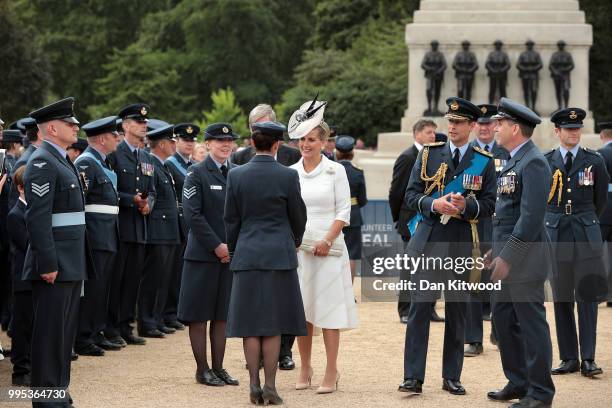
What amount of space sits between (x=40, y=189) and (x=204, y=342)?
2185 mm

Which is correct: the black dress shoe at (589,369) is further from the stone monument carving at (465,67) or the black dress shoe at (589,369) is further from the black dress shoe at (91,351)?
the stone monument carving at (465,67)

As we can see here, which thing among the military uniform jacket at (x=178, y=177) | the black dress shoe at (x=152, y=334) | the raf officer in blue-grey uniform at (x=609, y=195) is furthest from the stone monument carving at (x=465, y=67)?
the black dress shoe at (x=152, y=334)

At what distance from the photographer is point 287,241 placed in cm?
887

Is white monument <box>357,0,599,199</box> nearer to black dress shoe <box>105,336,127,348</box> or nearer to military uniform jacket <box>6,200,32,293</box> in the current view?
black dress shoe <box>105,336,127,348</box>

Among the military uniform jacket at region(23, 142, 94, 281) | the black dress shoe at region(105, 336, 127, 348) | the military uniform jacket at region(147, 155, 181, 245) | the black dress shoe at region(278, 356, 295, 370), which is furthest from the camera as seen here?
the military uniform jacket at region(147, 155, 181, 245)

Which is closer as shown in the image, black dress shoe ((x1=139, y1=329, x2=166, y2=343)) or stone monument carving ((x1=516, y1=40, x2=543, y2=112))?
black dress shoe ((x1=139, y1=329, x2=166, y2=343))

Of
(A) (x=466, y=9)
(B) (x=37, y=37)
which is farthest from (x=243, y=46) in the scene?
(A) (x=466, y=9)

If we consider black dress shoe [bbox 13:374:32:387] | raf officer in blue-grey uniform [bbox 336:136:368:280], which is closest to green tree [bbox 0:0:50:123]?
raf officer in blue-grey uniform [bbox 336:136:368:280]

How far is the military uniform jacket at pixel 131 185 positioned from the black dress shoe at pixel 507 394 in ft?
14.9

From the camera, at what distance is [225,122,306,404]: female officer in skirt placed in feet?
28.9

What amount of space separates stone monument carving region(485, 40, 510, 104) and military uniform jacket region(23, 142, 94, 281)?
69.3ft

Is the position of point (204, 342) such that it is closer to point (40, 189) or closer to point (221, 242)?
point (221, 242)

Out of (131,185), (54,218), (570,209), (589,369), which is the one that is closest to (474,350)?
(589,369)

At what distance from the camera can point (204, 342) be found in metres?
9.70
